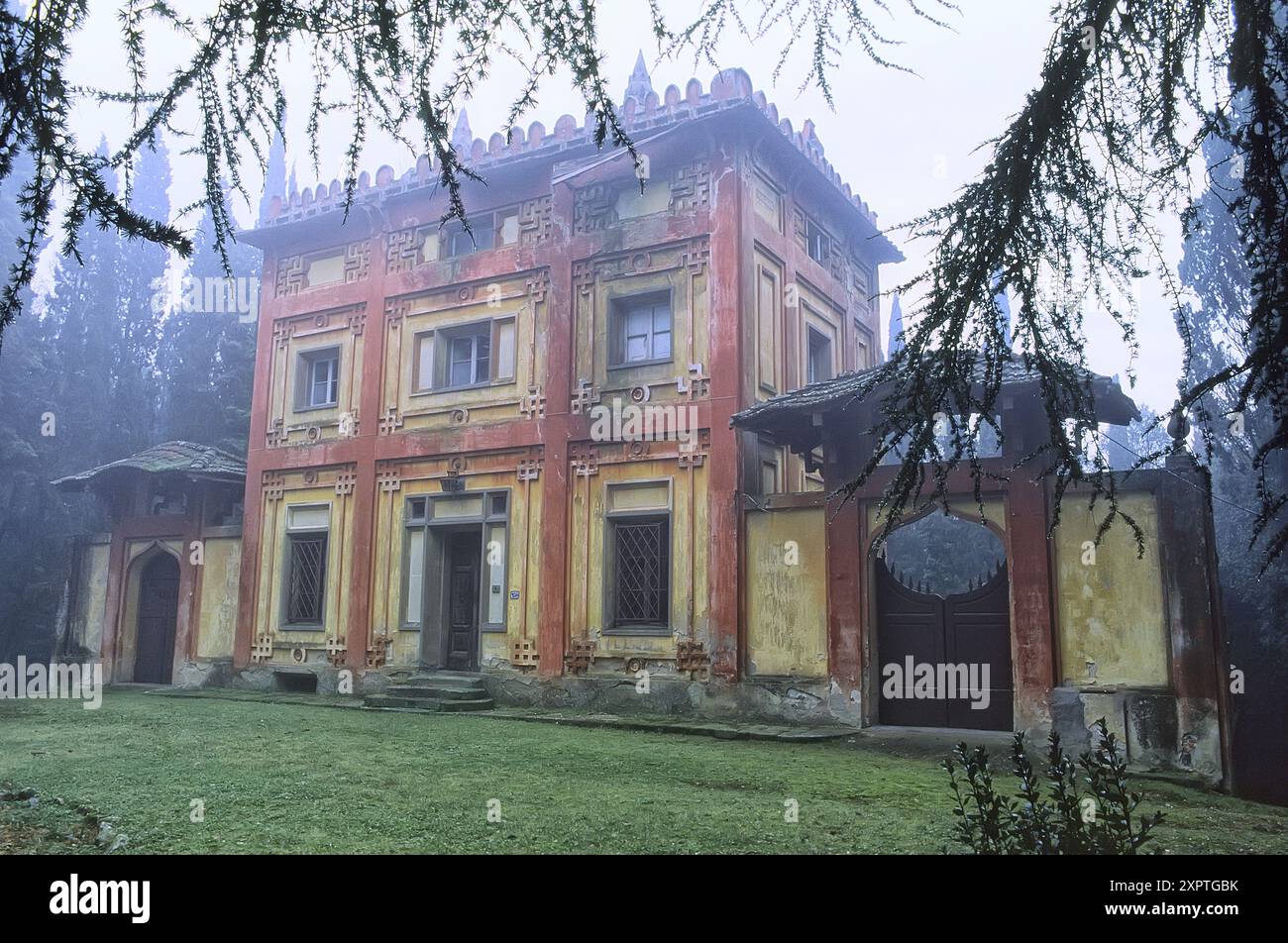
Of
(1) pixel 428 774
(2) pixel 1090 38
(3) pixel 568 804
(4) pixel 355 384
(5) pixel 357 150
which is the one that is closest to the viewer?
(5) pixel 357 150

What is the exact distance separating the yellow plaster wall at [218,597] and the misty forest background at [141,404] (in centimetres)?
397

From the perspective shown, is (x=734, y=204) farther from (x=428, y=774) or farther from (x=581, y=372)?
(x=428, y=774)

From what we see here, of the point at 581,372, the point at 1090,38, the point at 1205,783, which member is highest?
the point at 581,372

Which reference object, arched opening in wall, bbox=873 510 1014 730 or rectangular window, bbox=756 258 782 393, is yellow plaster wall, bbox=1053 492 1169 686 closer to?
arched opening in wall, bbox=873 510 1014 730

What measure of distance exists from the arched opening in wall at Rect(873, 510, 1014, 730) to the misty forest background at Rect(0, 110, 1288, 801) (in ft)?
23.3

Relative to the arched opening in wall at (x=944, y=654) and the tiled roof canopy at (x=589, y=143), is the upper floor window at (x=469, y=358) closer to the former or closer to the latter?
the tiled roof canopy at (x=589, y=143)

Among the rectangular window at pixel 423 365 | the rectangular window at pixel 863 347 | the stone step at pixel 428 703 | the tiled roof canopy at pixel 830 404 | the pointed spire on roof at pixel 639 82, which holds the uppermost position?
the pointed spire on roof at pixel 639 82

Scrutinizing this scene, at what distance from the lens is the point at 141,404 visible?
31422mm

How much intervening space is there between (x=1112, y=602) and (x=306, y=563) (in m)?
13.1

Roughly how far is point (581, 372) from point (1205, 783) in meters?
9.67

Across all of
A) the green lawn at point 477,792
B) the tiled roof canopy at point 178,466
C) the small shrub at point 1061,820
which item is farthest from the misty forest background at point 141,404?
the small shrub at point 1061,820

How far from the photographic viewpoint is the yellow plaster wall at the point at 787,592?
482 inches

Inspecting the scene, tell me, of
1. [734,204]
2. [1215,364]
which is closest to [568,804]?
[734,204]

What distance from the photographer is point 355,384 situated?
1727cm
